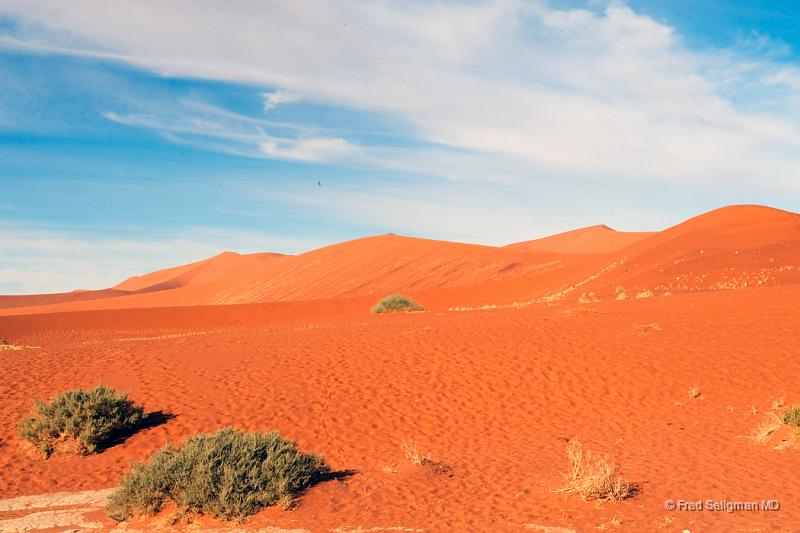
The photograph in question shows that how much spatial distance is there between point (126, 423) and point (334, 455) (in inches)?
164

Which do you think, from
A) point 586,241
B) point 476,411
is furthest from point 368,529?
point 586,241

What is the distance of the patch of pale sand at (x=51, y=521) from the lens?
7.17 metres

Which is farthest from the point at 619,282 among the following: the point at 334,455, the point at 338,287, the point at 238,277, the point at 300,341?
the point at 238,277

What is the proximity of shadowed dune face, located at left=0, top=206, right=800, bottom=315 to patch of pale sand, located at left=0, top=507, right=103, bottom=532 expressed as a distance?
25.5m

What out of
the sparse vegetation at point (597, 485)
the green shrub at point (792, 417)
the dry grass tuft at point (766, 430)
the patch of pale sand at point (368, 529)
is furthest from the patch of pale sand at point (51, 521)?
the green shrub at point (792, 417)

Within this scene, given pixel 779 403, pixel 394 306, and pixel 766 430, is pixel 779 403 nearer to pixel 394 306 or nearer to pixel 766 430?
pixel 766 430

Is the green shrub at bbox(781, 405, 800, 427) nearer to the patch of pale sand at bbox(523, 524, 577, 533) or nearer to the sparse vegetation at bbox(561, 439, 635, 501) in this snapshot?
the sparse vegetation at bbox(561, 439, 635, 501)

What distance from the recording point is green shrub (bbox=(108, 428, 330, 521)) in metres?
6.98

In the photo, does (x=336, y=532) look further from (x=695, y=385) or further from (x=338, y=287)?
(x=338, y=287)

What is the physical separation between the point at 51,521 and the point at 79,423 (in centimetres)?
390

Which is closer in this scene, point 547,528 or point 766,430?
point 547,528

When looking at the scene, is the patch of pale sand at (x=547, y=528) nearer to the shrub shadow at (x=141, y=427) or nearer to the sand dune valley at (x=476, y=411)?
the sand dune valley at (x=476, y=411)

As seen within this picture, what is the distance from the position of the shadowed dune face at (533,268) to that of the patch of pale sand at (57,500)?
2491 centimetres

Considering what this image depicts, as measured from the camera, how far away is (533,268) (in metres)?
Result: 56.5
